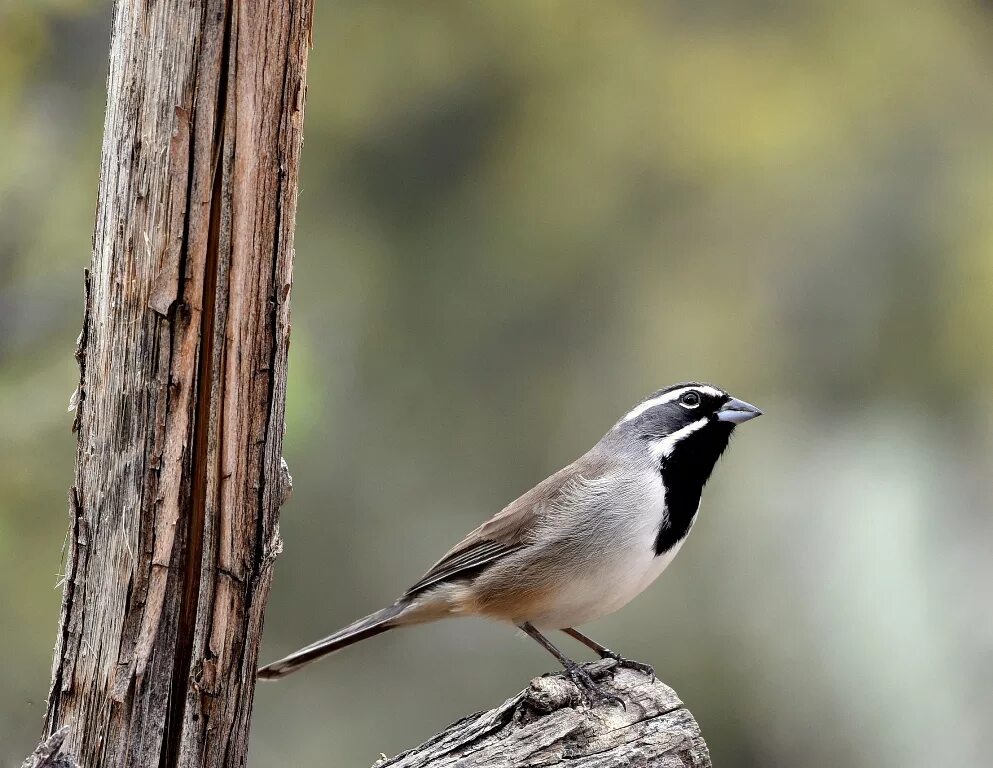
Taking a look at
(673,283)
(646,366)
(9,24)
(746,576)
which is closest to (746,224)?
(673,283)

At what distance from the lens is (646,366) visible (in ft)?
26.1

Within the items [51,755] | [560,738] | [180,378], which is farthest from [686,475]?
[51,755]

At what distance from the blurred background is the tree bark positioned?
378 centimetres

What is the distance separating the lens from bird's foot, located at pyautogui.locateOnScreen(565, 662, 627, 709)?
3.89m

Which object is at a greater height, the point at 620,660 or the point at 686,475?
the point at 686,475

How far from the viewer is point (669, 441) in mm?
4738

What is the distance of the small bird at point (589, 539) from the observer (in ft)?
14.4

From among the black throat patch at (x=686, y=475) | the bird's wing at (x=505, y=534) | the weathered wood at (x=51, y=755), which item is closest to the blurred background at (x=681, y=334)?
the bird's wing at (x=505, y=534)

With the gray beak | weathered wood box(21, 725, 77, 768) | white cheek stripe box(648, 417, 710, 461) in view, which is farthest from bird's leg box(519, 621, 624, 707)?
weathered wood box(21, 725, 77, 768)

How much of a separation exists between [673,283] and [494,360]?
4.79 ft

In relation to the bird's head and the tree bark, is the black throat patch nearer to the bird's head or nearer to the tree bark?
the bird's head

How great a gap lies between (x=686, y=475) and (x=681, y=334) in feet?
11.5

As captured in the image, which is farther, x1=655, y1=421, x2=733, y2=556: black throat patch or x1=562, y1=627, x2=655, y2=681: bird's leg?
x1=655, y1=421, x2=733, y2=556: black throat patch

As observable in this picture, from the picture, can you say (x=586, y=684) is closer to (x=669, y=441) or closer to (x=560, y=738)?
(x=560, y=738)
